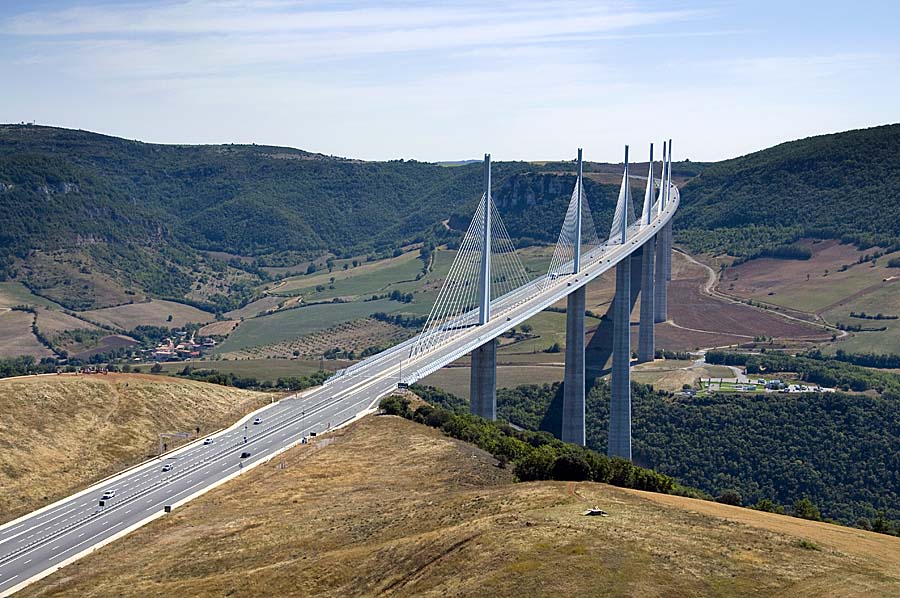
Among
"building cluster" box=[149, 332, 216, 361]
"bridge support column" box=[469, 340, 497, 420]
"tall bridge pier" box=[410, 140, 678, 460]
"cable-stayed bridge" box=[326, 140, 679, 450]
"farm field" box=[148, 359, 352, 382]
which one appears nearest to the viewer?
"bridge support column" box=[469, 340, 497, 420]

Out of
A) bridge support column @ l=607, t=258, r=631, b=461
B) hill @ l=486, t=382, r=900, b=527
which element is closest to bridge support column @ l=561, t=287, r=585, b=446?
hill @ l=486, t=382, r=900, b=527

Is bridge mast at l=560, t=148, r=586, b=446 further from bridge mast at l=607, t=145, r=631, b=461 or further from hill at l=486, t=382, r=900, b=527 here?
hill at l=486, t=382, r=900, b=527

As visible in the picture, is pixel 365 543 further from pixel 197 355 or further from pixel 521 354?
pixel 197 355

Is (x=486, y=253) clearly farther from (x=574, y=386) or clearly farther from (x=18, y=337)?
(x=18, y=337)

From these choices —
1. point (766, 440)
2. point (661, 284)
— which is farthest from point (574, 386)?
point (661, 284)

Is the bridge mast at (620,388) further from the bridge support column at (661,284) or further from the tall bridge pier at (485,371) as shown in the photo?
the bridge support column at (661,284)
